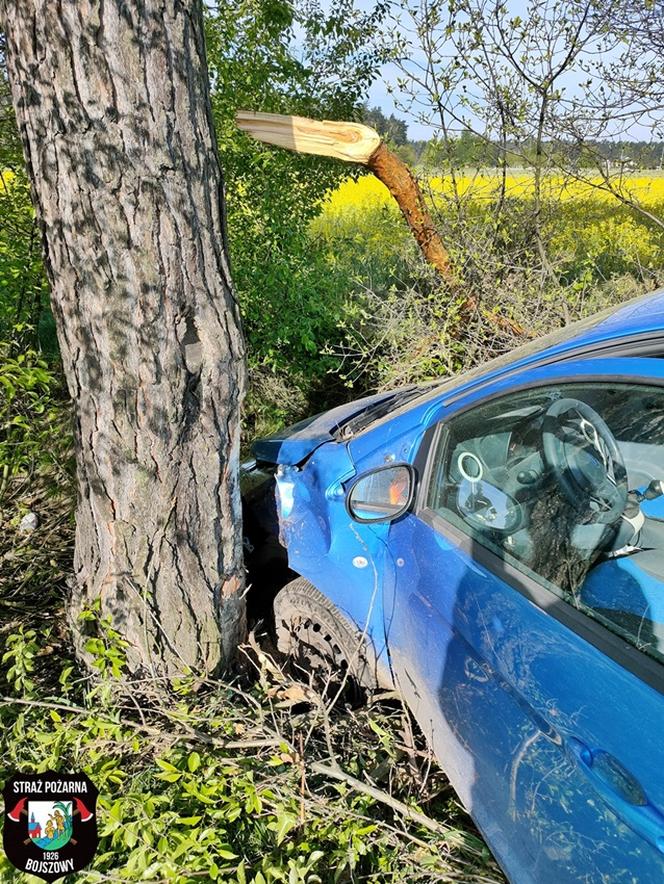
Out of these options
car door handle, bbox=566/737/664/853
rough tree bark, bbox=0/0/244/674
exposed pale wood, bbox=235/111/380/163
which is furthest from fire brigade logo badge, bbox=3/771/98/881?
exposed pale wood, bbox=235/111/380/163

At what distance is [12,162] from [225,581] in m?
2.77

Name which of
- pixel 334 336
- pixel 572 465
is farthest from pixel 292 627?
pixel 334 336

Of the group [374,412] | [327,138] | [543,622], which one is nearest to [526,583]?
[543,622]

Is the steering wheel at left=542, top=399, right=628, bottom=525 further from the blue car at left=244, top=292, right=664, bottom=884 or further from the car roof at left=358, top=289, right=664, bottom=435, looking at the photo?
the car roof at left=358, top=289, right=664, bottom=435

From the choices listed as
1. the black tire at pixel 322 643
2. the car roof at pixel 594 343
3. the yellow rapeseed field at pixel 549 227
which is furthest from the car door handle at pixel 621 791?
the yellow rapeseed field at pixel 549 227

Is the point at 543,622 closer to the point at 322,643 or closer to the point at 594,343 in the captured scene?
the point at 594,343

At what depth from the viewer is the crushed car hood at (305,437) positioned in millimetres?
2576

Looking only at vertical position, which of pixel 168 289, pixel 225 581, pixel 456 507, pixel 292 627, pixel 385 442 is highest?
pixel 168 289

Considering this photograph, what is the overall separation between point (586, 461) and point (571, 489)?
0.32 ft

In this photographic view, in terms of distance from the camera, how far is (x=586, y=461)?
1.68 m

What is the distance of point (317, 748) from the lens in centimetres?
204

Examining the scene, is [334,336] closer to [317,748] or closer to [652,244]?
[317,748]

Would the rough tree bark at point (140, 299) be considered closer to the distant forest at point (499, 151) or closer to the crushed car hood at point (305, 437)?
the crushed car hood at point (305, 437)

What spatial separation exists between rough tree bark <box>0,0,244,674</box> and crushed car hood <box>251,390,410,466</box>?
48 centimetres
